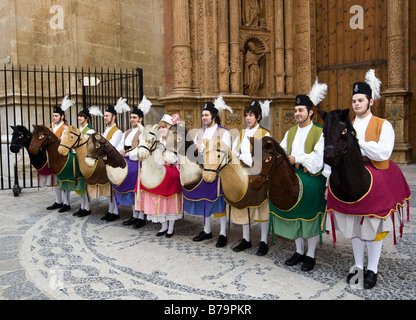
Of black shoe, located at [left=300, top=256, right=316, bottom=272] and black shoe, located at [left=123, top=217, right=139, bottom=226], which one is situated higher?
black shoe, located at [left=123, top=217, right=139, bottom=226]

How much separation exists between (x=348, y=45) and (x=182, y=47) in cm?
522

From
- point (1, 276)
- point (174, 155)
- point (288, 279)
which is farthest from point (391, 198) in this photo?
point (1, 276)

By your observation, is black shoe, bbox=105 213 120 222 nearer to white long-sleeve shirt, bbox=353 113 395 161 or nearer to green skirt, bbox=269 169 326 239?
green skirt, bbox=269 169 326 239

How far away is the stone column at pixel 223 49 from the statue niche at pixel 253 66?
105 cm

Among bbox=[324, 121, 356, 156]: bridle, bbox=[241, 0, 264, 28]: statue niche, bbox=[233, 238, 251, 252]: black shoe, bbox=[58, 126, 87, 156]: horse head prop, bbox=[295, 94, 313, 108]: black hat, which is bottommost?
bbox=[233, 238, 251, 252]: black shoe

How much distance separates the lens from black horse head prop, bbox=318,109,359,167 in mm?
3100

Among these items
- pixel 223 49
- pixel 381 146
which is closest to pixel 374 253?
pixel 381 146

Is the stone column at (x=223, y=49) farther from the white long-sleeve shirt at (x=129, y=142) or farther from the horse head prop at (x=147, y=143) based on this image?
the horse head prop at (x=147, y=143)

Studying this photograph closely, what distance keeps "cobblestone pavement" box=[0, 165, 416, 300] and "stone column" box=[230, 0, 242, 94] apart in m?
6.40

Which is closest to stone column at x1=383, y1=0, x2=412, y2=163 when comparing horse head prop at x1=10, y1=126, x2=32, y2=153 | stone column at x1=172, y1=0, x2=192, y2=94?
stone column at x1=172, y1=0, x2=192, y2=94

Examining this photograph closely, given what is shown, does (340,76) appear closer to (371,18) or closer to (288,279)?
(371,18)

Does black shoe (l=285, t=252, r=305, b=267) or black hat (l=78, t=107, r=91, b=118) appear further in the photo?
black hat (l=78, t=107, r=91, b=118)

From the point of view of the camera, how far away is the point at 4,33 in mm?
10242

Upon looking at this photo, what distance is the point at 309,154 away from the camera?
12.7 feet
